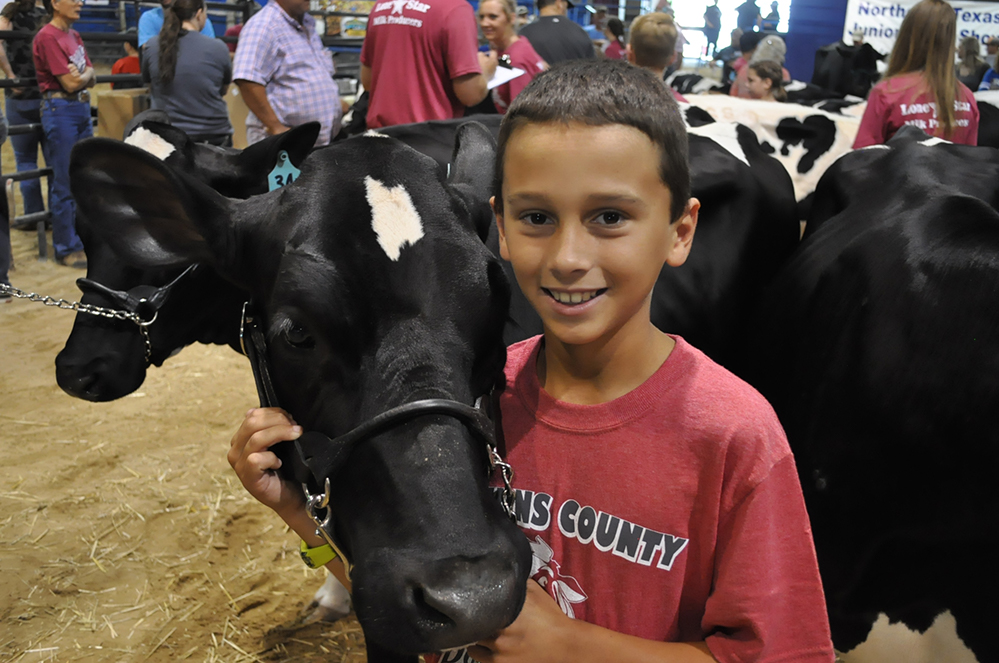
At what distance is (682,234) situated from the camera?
132 centimetres

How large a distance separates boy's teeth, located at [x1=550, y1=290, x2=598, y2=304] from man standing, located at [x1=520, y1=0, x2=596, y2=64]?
186 inches

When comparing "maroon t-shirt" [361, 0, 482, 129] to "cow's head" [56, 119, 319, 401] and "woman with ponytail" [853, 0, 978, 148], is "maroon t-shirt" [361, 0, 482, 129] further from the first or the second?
"woman with ponytail" [853, 0, 978, 148]

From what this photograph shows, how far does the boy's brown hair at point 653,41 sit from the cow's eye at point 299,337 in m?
4.34

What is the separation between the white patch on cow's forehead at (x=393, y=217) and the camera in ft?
4.91

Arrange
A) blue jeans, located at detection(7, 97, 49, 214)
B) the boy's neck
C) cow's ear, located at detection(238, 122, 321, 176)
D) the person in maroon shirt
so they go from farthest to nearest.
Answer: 1. blue jeans, located at detection(7, 97, 49, 214)
2. the person in maroon shirt
3. cow's ear, located at detection(238, 122, 321, 176)
4. the boy's neck

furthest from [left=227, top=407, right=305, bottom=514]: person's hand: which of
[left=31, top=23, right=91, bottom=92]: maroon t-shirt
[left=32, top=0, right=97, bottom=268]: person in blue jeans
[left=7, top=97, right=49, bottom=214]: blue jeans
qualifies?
[left=7, top=97, right=49, bottom=214]: blue jeans

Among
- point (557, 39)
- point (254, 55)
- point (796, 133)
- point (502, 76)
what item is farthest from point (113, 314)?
point (557, 39)

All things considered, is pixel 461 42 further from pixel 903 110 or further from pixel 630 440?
pixel 630 440

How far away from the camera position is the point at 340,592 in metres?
3.06

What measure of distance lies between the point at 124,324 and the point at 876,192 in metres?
2.64

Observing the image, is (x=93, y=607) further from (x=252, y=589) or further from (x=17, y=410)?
(x=17, y=410)

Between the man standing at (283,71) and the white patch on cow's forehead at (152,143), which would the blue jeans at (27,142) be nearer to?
the man standing at (283,71)

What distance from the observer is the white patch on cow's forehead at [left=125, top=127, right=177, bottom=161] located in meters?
2.91

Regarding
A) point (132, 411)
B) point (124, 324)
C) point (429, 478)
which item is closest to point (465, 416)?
point (429, 478)
